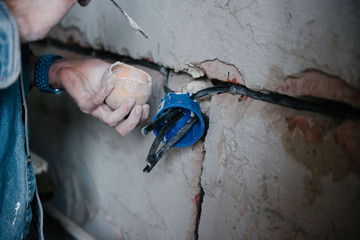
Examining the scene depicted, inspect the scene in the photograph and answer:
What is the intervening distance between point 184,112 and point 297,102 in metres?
0.30

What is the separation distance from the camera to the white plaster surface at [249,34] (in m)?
0.54

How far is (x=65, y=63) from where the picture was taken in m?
0.93

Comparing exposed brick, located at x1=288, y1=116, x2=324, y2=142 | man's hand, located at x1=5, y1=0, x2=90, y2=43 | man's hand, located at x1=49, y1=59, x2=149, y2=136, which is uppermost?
exposed brick, located at x1=288, y1=116, x2=324, y2=142

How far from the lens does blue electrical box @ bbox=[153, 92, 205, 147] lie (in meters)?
0.74

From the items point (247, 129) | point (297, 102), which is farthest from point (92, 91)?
point (297, 102)

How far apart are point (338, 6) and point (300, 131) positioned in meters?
0.26

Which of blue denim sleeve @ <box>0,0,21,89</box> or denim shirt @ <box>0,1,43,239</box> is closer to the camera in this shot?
blue denim sleeve @ <box>0,0,21,89</box>

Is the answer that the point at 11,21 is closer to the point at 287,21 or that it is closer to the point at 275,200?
the point at 287,21

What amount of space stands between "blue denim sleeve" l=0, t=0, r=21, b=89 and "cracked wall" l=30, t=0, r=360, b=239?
1.51 ft

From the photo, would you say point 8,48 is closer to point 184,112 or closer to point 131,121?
point 131,121

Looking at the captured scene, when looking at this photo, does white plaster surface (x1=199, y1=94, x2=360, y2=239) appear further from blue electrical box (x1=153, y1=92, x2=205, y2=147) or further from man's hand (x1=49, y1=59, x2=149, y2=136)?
man's hand (x1=49, y1=59, x2=149, y2=136)

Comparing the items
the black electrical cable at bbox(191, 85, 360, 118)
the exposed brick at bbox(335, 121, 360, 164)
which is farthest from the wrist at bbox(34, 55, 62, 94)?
A: the exposed brick at bbox(335, 121, 360, 164)

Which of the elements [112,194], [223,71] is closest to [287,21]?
[223,71]

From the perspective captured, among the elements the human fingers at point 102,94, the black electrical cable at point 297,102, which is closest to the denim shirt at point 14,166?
the human fingers at point 102,94
